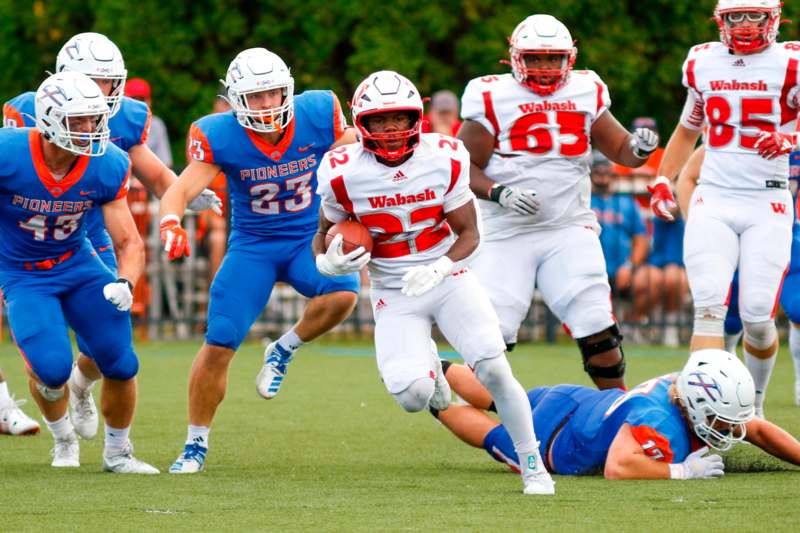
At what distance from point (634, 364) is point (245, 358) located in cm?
328

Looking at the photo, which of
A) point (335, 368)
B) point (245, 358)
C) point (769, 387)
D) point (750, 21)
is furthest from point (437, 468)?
point (245, 358)

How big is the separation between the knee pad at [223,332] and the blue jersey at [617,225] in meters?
7.34

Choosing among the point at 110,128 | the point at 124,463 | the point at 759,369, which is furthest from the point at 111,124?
the point at 759,369

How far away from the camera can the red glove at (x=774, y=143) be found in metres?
8.08

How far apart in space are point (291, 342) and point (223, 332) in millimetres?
710

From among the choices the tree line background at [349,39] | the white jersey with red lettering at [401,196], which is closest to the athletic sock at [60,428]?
the white jersey with red lettering at [401,196]

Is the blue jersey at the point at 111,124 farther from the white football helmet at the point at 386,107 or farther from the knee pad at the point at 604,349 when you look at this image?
the knee pad at the point at 604,349

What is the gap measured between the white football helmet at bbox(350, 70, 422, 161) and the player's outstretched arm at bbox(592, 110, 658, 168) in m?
1.70

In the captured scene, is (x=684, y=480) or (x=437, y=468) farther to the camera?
(x=437, y=468)

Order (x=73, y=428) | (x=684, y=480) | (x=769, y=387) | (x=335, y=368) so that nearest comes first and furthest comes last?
1. (x=684, y=480)
2. (x=73, y=428)
3. (x=769, y=387)
4. (x=335, y=368)

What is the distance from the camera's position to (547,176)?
26.8 ft

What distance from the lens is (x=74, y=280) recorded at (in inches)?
289

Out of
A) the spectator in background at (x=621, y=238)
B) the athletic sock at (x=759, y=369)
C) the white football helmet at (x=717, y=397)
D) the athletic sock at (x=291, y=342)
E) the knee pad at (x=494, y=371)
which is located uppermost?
the knee pad at (x=494, y=371)

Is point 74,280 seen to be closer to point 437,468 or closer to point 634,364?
point 437,468
